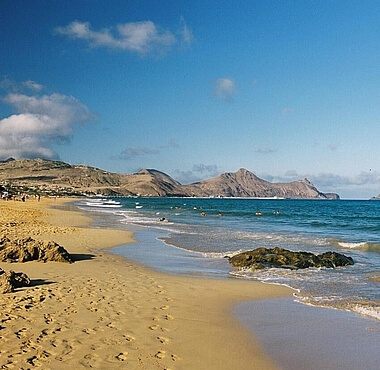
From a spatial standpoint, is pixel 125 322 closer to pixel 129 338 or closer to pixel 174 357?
pixel 129 338

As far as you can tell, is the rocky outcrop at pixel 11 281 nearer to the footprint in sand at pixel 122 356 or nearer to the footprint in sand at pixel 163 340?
the footprint in sand at pixel 163 340

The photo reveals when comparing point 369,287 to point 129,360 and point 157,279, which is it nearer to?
point 157,279

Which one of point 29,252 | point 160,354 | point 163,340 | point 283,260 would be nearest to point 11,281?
point 29,252

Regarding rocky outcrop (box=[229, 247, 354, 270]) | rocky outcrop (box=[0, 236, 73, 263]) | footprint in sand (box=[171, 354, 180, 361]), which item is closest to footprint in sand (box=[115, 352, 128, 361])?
footprint in sand (box=[171, 354, 180, 361])

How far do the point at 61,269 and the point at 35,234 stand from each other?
11.0 meters

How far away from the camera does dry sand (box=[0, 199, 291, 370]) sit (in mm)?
6080

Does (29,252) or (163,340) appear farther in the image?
(29,252)

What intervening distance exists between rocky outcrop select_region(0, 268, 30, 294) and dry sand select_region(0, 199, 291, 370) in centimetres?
24

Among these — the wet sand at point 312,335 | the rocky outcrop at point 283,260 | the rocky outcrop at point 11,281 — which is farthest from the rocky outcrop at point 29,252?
the wet sand at point 312,335

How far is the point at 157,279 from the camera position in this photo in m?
12.7

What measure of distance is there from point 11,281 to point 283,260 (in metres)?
10.7

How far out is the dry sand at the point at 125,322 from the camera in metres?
6.08

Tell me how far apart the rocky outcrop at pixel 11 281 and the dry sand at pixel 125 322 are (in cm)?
24

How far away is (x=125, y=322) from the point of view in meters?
7.85
